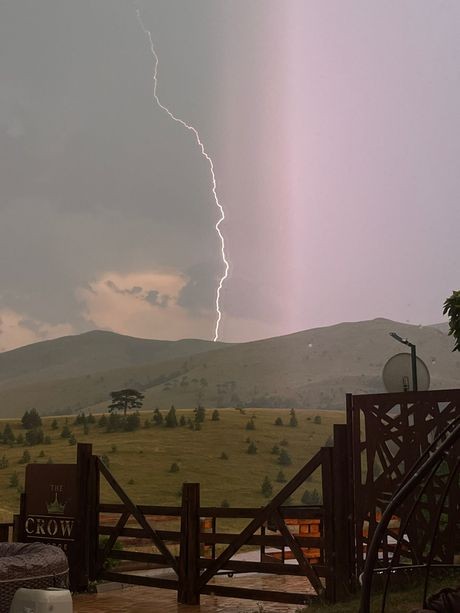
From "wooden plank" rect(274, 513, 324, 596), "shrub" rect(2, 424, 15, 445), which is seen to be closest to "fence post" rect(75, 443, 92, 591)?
"wooden plank" rect(274, 513, 324, 596)

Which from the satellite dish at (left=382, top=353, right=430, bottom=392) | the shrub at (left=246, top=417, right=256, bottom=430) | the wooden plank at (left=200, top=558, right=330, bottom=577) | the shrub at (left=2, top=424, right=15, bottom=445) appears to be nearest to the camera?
the wooden plank at (left=200, top=558, right=330, bottom=577)

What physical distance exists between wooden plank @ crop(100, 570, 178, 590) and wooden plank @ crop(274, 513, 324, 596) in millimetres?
1557

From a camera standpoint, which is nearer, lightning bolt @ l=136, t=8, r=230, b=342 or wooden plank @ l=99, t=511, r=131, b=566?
wooden plank @ l=99, t=511, r=131, b=566

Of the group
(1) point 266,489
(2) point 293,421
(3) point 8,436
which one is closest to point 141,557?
(1) point 266,489

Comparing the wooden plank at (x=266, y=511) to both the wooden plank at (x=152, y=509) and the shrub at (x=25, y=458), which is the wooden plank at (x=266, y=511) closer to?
the wooden plank at (x=152, y=509)

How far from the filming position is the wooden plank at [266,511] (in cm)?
786

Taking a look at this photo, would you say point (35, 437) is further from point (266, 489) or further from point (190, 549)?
point (190, 549)

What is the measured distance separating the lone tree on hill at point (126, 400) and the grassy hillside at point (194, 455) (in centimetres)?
194

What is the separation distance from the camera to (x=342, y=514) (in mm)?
7871

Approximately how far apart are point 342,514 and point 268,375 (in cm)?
4743

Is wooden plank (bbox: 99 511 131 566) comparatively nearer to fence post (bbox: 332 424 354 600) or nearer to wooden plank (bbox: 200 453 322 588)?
wooden plank (bbox: 200 453 322 588)

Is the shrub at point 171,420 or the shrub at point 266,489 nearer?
the shrub at point 266,489

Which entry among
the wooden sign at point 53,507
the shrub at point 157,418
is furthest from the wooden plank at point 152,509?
the shrub at point 157,418

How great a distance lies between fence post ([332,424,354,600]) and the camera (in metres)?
7.72
